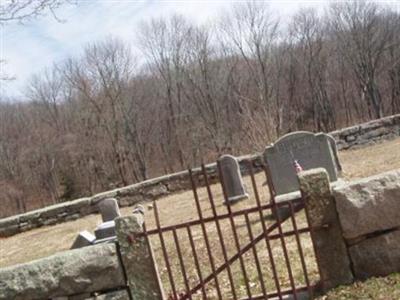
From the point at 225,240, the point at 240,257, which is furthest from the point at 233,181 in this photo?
the point at 240,257

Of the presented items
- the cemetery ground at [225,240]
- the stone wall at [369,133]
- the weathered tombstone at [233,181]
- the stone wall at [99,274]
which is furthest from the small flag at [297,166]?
the stone wall at [369,133]

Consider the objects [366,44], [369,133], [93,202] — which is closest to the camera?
[93,202]

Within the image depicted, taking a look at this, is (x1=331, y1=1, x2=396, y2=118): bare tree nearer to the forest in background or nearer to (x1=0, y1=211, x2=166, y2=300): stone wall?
the forest in background

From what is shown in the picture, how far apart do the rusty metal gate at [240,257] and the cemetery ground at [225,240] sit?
17 millimetres

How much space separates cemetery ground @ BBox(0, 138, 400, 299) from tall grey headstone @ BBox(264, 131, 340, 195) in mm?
709

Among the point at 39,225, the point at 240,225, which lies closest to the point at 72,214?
the point at 39,225

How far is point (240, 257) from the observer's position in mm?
4531

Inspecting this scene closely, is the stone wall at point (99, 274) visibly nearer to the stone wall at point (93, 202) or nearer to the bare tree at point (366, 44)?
the stone wall at point (93, 202)

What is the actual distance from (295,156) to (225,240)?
3.55 meters

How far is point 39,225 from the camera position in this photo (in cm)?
1691

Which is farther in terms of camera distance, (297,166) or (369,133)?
(369,133)

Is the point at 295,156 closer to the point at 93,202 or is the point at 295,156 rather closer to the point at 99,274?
the point at 99,274

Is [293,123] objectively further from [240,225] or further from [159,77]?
[240,225]

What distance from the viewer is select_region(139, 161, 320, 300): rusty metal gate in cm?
447
